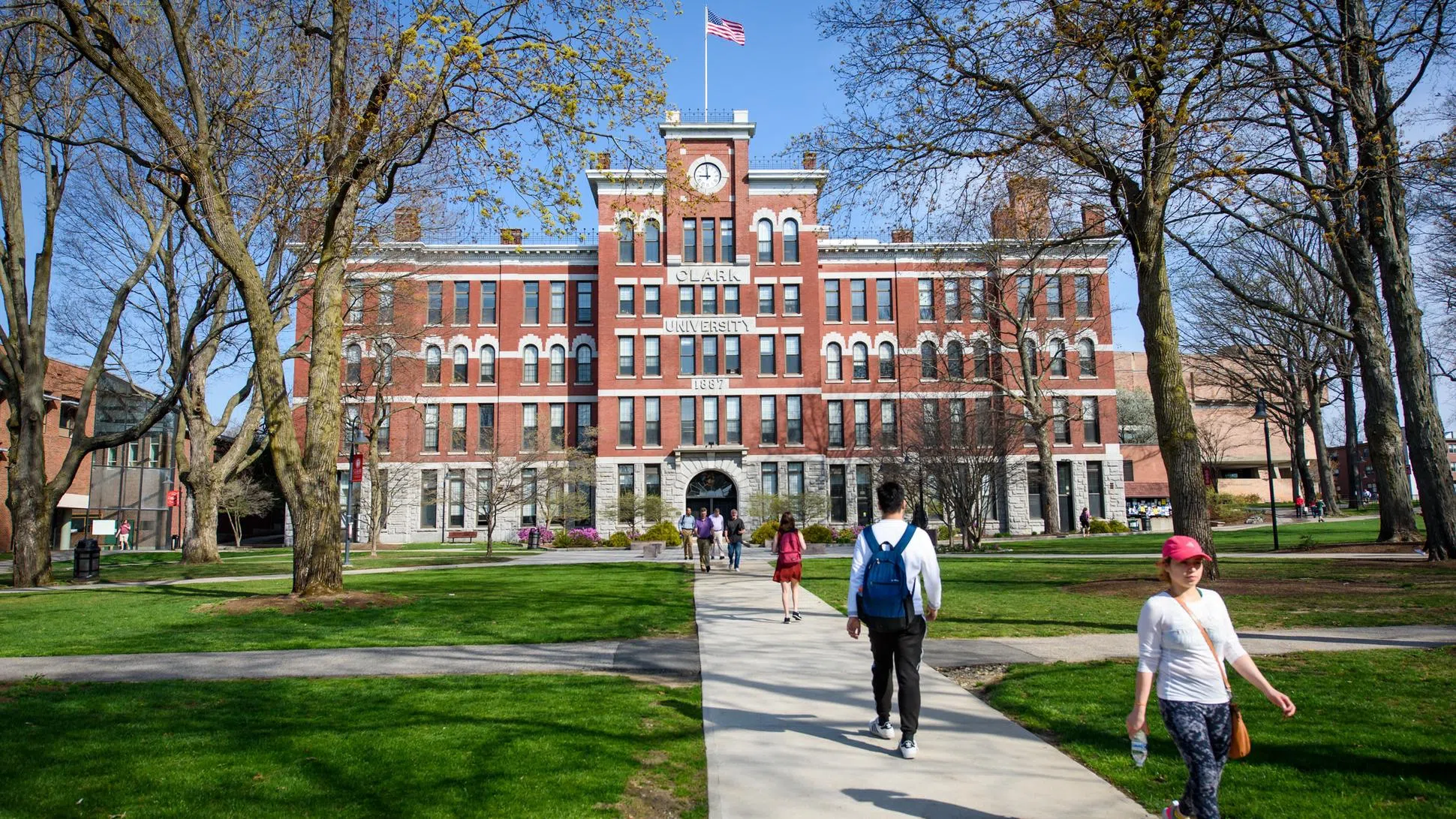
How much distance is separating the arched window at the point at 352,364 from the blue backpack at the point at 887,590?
4733 cm

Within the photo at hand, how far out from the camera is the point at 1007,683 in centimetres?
832

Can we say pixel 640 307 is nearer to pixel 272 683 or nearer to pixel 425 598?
pixel 425 598

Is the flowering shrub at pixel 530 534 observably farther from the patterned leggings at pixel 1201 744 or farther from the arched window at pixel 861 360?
the patterned leggings at pixel 1201 744

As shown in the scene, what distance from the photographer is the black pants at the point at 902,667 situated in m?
6.04

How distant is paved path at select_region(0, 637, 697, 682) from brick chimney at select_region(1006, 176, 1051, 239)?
970cm

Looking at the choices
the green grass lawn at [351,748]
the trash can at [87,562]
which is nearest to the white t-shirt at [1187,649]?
the green grass lawn at [351,748]

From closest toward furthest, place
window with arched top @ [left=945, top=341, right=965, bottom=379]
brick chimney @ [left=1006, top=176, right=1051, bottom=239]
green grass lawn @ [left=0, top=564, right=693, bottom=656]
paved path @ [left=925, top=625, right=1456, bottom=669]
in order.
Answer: paved path @ [left=925, top=625, right=1456, bottom=669], green grass lawn @ [left=0, top=564, right=693, bottom=656], brick chimney @ [left=1006, top=176, right=1051, bottom=239], window with arched top @ [left=945, top=341, right=965, bottom=379]

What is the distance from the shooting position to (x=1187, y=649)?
4383mm

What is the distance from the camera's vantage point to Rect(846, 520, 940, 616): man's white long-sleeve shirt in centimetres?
619

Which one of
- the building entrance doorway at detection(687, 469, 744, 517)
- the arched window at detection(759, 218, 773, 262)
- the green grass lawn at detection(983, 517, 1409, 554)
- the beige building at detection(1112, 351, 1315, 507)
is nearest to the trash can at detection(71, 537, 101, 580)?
the green grass lawn at detection(983, 517, 1409, 554)

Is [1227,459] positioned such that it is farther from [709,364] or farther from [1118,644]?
[1118,644]

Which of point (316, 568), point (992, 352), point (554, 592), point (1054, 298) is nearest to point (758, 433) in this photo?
point (992, 352)

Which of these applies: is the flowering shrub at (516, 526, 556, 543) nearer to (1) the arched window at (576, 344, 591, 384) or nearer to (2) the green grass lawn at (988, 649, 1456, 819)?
(1) the arched window at (576, 344, 591, 384)

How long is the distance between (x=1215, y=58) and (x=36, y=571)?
2471 centimetres
